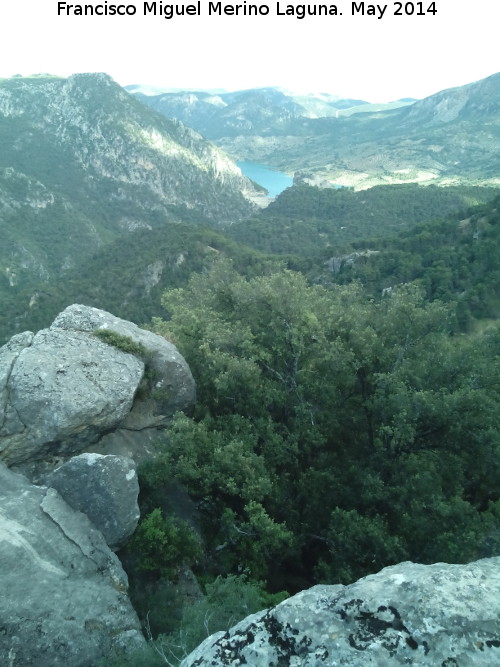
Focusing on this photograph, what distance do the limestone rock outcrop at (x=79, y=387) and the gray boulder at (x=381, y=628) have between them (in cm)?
995

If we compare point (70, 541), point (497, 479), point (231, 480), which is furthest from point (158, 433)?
point (497, 479)

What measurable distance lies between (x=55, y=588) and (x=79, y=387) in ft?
20.9

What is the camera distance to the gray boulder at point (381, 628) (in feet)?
18.1

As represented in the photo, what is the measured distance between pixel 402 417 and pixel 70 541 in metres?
10.5

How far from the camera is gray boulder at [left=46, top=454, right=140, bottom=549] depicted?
1222 cm

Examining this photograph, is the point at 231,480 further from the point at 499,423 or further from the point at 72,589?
the point at 499,423

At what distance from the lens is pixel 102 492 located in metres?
12.3

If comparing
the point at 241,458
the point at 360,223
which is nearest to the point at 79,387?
the point at 241,458

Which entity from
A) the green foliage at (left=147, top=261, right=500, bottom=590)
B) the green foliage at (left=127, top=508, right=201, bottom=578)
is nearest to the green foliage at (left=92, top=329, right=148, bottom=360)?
the green foliage at (left=147, top=261, right=500, bottom=590)

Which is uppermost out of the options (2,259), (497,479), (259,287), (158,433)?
(259,287)

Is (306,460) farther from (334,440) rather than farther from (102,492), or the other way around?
(102,492)

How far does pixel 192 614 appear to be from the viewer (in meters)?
9.52

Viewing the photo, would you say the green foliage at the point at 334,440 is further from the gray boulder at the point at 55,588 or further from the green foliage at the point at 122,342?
the gray boulder at the point at 55,588

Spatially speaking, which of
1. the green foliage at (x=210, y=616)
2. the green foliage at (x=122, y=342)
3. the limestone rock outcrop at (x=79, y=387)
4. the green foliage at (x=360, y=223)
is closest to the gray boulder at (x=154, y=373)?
the limestone rock outcrop at (x=79, y=387)
